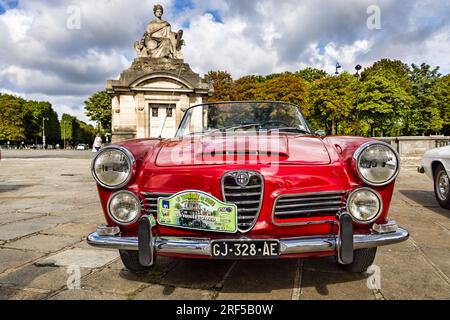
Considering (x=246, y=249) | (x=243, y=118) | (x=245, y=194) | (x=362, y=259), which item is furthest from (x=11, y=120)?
(x=362, y=259)

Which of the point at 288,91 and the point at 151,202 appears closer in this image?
the point at 151,202

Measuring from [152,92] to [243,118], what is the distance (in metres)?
14.8

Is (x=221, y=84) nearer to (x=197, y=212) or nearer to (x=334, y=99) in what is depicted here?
(x=334, y=99)

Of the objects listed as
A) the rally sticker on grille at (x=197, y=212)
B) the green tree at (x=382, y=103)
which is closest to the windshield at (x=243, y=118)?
the rally sticker on grille at (x=197, y=212)

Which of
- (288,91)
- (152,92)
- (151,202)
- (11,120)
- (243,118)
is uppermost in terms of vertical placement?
Result: (288,91)

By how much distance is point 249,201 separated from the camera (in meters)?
2.15

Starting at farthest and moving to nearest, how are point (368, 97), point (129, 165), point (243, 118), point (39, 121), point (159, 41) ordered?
point (39, 121), point (368, 97), point (159, 41), point (243, 118), point (129, 165)

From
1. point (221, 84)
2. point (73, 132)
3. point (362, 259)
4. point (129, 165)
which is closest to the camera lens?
point (129, 165)

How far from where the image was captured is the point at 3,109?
210 ft

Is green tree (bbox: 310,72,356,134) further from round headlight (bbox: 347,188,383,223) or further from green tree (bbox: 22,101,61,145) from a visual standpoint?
green tree (bbox: 22,101,61,145)

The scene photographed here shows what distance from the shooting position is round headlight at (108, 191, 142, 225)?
2322 mm

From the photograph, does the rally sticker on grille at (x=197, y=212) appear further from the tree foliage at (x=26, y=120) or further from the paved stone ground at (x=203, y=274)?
the tree foliage at (x=26, y=120)

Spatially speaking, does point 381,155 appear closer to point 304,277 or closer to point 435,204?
point 304,277
